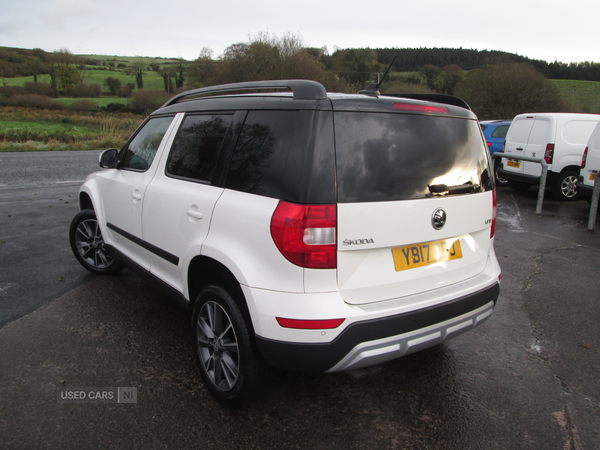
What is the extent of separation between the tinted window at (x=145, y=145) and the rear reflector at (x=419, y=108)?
1.88 meters

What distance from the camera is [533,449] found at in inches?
89.2

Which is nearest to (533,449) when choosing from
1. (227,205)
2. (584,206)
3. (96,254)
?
(227,205)

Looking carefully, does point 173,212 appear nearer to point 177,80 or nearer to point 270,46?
point 270,46

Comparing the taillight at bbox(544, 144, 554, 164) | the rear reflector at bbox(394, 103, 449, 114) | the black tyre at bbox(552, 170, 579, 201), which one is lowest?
the black tyre at bbox(552, 170, 579, 201)

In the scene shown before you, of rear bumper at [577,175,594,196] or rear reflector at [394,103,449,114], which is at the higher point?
rear reflector at [394,103,449,114]

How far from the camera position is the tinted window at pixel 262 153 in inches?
86.7

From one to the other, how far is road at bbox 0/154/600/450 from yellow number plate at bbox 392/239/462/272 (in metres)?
0.81

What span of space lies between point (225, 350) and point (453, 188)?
5.45 ft

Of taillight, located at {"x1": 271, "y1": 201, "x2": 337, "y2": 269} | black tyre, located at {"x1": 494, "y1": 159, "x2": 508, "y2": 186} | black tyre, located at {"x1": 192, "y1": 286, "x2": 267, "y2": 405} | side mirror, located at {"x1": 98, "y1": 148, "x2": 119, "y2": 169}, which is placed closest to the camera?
taillight, located at {"x1": 271, "y1": 201, "x2": 337, "y2": 269}

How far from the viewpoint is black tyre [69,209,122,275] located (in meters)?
4.54

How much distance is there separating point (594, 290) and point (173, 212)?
14.5ft

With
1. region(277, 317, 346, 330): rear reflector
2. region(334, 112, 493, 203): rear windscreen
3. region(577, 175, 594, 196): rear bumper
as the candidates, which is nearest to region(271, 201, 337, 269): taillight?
region(334, 112, 493, 203): rear windscreen

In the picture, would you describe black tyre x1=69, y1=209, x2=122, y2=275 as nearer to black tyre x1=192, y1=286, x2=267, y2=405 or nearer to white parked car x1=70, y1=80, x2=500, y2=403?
white parked car x1=70, y1=80, x2=500, y2=403

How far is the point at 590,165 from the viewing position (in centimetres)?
781
